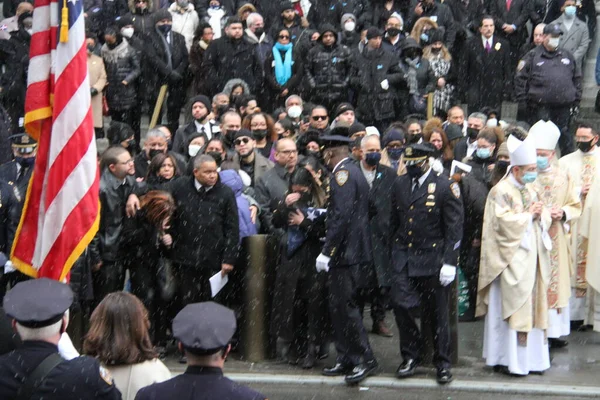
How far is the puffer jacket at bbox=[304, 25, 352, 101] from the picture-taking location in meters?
17.6

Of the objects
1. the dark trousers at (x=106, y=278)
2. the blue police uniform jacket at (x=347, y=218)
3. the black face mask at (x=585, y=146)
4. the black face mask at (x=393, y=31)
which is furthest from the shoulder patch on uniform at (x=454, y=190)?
the black face mask at (x=393, y=31)

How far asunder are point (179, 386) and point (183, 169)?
7483 mm

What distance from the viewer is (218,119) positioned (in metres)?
15.7

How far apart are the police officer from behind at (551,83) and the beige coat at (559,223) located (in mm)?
5011

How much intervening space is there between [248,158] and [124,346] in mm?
6705

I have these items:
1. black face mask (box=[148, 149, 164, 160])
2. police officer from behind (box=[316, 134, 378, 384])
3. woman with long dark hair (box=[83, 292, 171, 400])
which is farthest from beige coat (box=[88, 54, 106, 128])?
woman with long dark hair (box=[83, 292, 171, 400])

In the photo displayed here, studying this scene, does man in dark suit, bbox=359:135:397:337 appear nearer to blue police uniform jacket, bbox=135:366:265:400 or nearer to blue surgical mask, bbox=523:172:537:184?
blue surgical mask, bbox=523:172:537:184

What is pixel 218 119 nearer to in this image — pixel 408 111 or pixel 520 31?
pixel 408 111

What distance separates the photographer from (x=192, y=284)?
39.0 ft

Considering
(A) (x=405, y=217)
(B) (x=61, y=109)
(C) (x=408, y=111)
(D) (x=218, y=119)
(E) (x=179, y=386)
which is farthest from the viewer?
(C) (x=408, y=111)

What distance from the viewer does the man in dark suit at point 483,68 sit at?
18.4 m

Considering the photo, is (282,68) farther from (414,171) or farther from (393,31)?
(414,171)

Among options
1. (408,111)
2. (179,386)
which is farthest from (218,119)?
(179,386)

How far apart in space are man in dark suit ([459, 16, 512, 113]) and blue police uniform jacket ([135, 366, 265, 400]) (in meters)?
13.1
